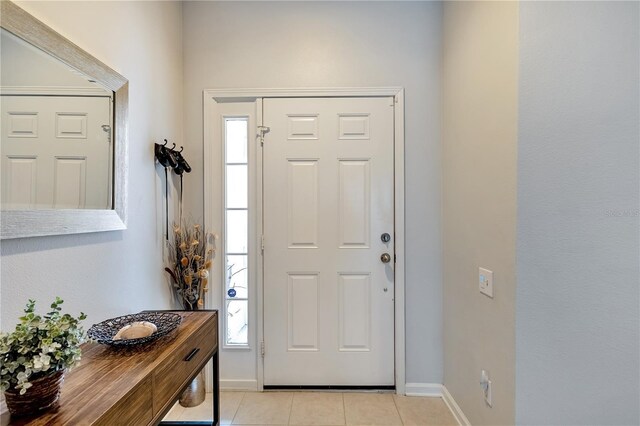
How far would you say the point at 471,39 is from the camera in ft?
5.55

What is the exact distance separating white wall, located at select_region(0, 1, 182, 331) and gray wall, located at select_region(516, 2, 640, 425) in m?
1.82

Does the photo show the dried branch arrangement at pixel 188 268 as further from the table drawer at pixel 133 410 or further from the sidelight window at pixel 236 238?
the table drawer at pixel 133 410

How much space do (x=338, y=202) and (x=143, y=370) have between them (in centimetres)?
145

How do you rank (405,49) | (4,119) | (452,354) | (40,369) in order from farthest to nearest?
(405,49), (452,354), (4,119), (40,369)

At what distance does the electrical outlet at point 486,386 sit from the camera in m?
1.51

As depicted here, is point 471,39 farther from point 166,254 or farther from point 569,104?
point 166,254

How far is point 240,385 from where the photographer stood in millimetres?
2139

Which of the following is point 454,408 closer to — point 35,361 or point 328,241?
point 328,241

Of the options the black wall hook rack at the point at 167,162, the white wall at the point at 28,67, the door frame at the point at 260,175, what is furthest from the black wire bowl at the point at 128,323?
the white wall at the point at 28,67

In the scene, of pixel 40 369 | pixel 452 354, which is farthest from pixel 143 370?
pixel 452 354

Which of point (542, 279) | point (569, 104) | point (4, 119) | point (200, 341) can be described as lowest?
point (200, 341)

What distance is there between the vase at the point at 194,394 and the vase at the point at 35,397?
1248 mm

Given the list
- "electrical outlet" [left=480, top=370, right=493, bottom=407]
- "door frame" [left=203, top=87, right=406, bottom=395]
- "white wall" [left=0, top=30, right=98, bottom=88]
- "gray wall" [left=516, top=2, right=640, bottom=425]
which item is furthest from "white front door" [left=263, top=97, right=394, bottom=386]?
"white wall" [left=0, top=30, right=98, bottom=88]

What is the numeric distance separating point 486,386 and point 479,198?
0.95m
